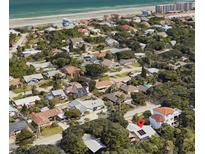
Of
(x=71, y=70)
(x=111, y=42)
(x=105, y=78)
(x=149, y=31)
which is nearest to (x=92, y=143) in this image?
(x=105, y=78)

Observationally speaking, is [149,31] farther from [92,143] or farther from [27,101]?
[92,143]

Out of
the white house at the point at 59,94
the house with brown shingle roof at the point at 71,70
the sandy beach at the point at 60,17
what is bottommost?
the white house at the point at 59,94

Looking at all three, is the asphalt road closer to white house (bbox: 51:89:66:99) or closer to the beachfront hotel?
white house (bbox: 51:89:66:99)

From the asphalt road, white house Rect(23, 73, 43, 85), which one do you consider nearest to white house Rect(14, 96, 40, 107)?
white house Rect(23, 73, 43, 85)

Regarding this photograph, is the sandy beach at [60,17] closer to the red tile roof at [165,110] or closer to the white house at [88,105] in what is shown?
the white house at [88,105]

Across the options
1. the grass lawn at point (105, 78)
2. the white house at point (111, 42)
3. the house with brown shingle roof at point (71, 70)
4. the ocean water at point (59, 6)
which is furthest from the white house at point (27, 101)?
the ocean water at point (59, 6)
